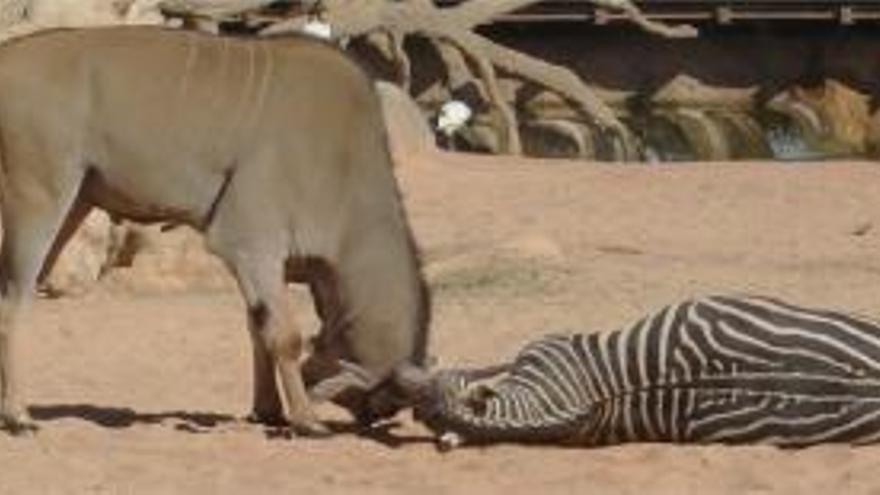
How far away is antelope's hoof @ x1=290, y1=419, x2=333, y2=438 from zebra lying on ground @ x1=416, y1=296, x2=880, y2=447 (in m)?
0.58

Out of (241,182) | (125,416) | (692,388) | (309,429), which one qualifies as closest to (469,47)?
(125,416)

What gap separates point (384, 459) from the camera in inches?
329

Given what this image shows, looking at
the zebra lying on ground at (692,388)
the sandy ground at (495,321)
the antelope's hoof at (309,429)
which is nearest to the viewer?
the sandy ground at (495,321)

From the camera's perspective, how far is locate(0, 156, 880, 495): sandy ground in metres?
7.94

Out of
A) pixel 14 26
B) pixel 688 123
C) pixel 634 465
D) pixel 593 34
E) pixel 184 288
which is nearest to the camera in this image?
pixel 634 465

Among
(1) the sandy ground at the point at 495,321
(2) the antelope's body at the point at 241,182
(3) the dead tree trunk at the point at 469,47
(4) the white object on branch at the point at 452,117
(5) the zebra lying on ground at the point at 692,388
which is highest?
(2) the antelope's body at the point at 241,182

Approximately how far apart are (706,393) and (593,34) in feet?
88.0

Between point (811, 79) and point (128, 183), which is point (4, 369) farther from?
point (811, 79)

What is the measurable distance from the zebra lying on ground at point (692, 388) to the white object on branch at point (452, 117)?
19404 mm

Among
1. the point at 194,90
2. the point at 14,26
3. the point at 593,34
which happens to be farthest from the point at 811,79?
the point at 194,90

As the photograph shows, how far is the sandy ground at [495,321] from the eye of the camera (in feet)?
26.0

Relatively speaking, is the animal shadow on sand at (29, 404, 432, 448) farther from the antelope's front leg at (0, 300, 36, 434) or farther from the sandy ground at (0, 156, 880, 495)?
the antelope's front leg at (0, 300, 36, 434)

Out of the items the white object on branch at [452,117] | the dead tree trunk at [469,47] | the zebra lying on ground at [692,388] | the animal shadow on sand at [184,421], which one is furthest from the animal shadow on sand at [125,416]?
the white object on branch at [452,117]

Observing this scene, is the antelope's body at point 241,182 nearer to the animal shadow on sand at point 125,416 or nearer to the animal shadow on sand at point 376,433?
the animal shadow on sand at point 376,433
